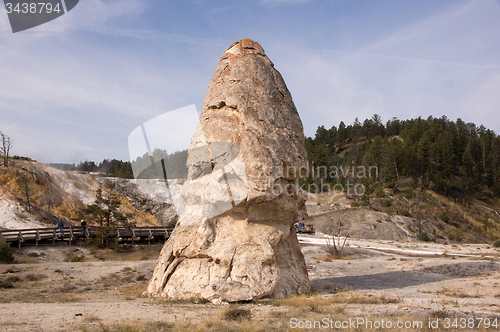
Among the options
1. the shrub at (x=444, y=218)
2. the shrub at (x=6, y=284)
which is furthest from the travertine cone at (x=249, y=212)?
the shrub at (x=444, y=218)

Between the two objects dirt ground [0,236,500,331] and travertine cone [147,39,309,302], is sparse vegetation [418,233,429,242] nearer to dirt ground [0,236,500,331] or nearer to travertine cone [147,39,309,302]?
dirt ground [0,236,500,331]

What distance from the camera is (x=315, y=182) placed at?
7388cm

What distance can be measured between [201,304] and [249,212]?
2855mm

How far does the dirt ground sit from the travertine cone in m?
0.79

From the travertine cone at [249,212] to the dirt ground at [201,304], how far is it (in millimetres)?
789

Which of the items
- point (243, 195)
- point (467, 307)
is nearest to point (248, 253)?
point (243, 195)

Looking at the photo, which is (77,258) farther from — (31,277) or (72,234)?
(31,277)

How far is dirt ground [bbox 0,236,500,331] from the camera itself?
690cm

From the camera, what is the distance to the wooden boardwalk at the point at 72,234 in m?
21.4

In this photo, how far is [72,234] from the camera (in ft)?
78.5

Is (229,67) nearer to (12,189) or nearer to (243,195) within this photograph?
(243,195)

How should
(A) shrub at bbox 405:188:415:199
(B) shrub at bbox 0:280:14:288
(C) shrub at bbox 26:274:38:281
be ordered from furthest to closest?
(A) shrub at bbox 405:188:415:199, (C) shrub at bbox 26:274:38:281, (B) shrub at bbox 0:280:14:288

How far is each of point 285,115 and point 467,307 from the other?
6.92m

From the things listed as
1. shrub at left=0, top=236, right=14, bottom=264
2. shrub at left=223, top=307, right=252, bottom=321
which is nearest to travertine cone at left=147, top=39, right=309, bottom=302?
shrub at left=223, top=307, right=252, bottom=321
